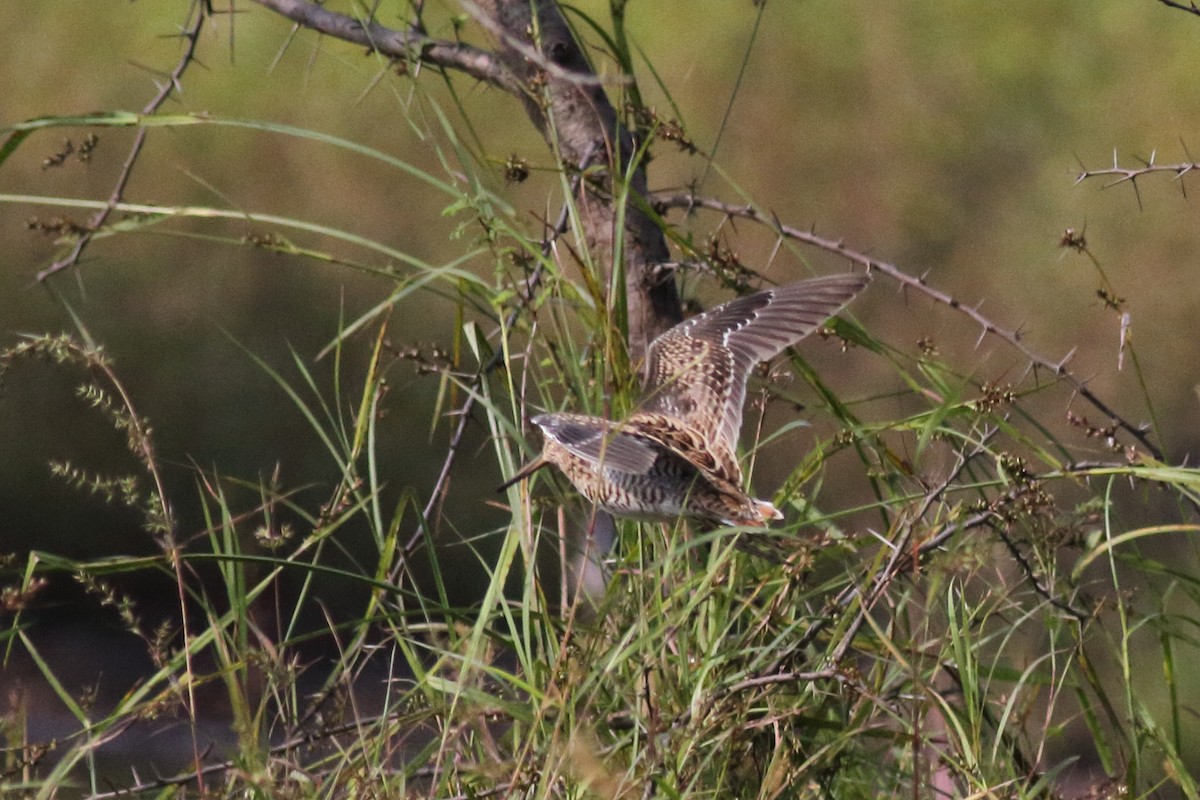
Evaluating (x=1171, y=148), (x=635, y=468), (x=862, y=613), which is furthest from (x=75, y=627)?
(x=1171, y=148)

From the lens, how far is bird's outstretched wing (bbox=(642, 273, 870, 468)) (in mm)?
1843

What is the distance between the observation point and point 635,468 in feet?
4.88

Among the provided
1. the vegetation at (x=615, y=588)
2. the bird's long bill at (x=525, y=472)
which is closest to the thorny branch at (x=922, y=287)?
the vegetation at (x=615, y=588)

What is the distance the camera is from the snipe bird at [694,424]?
156 cm

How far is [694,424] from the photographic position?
1882 mm

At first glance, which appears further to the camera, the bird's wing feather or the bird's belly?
the bird's belly

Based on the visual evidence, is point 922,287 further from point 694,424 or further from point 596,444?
point 596,444

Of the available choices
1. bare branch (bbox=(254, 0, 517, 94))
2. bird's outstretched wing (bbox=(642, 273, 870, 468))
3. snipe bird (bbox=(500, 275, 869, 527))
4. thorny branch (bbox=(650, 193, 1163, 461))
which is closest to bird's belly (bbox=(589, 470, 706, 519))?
snipe bird (bbox=(500, 275, 869, 527))

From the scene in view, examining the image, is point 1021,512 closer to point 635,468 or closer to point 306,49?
point 635,468

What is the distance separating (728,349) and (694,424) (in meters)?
0.11

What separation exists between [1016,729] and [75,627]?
2.55m

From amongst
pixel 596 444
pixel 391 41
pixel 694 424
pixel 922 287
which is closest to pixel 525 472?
pixel 596 444

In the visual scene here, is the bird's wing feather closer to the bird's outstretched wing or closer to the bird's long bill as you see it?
the bird's long bill

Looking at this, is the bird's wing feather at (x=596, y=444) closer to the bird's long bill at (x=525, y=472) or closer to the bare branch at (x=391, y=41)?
the bird's long bill at (x=525, y=472)
